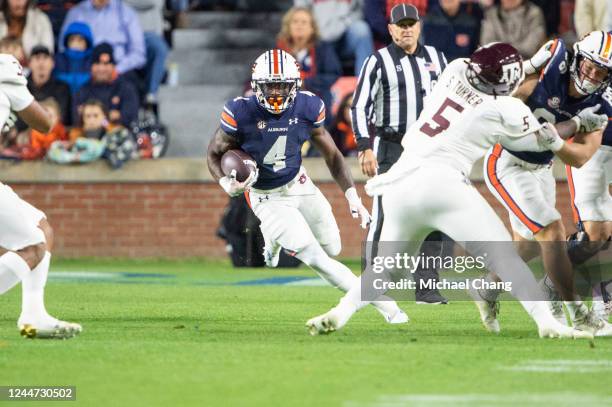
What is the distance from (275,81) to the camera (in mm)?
7242

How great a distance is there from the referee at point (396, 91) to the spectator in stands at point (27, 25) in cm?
661

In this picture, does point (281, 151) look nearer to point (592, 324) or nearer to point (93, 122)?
point (592, 324)

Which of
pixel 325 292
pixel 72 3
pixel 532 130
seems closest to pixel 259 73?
pixel 532 130

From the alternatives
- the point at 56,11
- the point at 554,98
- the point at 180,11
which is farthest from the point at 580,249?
the point at 180,11

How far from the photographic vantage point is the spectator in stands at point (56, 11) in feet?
49.7

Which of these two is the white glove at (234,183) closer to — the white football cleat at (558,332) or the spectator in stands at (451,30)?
the white football cleat at (558,332)

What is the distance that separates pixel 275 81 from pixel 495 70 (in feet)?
4.95

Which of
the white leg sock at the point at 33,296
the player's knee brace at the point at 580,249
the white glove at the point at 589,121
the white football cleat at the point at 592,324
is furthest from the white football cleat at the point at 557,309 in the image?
the white leg sock at the point at 33,296

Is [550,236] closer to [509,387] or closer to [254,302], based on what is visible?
[509,387]

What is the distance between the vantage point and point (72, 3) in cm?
1538

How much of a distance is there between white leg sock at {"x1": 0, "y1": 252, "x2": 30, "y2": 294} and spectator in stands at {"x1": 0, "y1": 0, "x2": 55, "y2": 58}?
8505 millimetres

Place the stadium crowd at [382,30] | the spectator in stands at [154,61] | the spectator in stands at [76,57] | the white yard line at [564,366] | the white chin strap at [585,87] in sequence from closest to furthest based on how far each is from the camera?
the white yard line at [564,366], the white chin strap at [585,87], the stadium crowd at [382,30], the spectator in stands at [76,57], the spectator in stands at [154,61]

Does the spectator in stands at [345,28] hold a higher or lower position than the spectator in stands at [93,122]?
higher

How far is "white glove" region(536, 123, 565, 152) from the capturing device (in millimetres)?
6242
